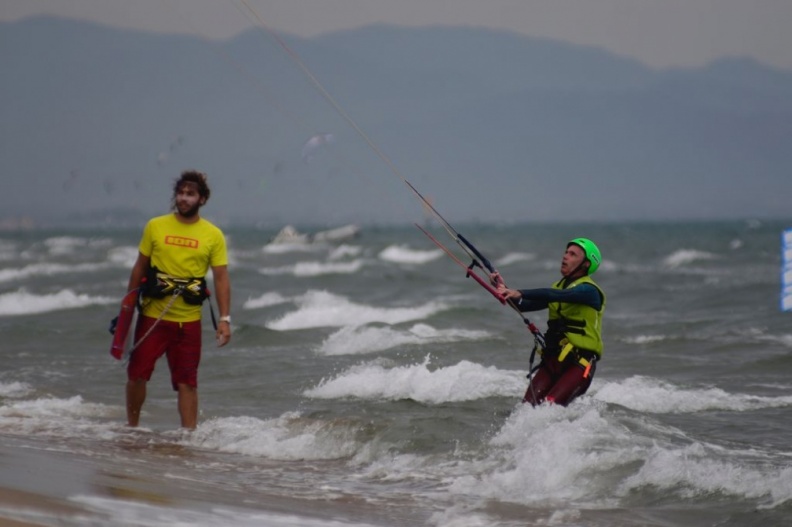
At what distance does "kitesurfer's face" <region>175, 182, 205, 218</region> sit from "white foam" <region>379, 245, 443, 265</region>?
145 ft

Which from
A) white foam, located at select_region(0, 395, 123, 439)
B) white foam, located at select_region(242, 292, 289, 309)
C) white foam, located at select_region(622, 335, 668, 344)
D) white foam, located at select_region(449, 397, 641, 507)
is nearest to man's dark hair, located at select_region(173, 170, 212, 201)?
white foam, located at select_region(0, 395, 123, 439)

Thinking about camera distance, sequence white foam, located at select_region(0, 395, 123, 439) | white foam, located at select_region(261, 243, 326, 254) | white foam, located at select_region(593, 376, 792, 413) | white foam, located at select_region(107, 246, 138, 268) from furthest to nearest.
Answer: white foam, located at select_region(261, 243, 326, 254) → white foam, located at select_region(107, 246, 138, 268) → white foam, located at select_region(593, 376, 792, 413) → white foam, located at select_region(0, 395, 123, 439)

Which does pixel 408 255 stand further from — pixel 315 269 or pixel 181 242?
pixel 181 242

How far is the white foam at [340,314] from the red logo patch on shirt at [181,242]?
39.3 ft

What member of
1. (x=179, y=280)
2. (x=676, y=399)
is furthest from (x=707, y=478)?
(x=676, y=399)

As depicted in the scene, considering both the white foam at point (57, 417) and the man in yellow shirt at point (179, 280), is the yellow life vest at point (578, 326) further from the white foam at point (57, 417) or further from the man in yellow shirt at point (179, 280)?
the white foam at point (57, 417)

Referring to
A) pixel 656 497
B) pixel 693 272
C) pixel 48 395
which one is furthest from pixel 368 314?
pixel 693 272

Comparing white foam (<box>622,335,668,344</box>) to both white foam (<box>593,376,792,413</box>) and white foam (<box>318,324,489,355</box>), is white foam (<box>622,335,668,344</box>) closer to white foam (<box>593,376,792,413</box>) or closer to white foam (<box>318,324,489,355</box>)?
white foam (<box>318,324,489,355</box>)

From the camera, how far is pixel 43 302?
25.0m

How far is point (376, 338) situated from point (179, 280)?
28.8 feet

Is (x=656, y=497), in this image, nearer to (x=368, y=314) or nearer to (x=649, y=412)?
(x=649, y=412)

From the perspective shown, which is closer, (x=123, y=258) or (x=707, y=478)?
(x=707, y=478)

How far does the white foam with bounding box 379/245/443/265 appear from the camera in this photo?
54.9 metres

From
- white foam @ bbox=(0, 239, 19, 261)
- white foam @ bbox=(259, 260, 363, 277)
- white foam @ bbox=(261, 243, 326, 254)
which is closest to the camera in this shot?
white foam @ bbox=(259, 260, 363, 277)
